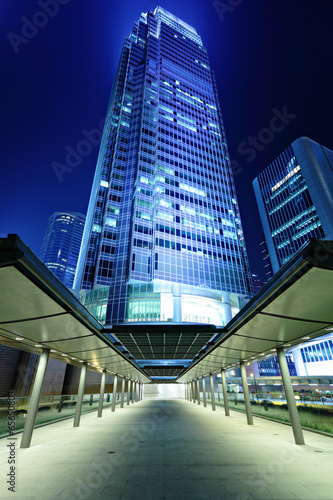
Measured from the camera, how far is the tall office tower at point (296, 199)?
7369 centimetres

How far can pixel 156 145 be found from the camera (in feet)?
236

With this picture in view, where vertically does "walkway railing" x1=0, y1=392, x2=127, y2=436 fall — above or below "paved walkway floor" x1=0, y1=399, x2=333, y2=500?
above

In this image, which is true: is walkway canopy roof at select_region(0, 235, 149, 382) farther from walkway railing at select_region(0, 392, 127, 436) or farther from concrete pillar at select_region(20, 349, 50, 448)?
walkway railing at select_region(0, 392, 127, 436)

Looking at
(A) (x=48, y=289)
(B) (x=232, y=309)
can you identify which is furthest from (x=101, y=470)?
(B) (x=232, y=309)

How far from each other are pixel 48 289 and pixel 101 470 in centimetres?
578

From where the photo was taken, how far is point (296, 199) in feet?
282

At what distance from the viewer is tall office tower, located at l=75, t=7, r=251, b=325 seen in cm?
5500

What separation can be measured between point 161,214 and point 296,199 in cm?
5554

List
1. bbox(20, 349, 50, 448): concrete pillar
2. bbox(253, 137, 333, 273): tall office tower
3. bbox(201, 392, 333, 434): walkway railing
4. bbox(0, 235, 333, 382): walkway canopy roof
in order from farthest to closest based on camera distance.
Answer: bbox(253, 137, 333, 273): tall office tower → bbox(201, 392, 333, 434): walkway railing → bbox(20, 349, 50, 448): concrete pillar → bbox(0, 235, 333, 382): walkway canopy roof

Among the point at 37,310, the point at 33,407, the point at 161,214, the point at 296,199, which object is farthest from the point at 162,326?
the point at 296,199

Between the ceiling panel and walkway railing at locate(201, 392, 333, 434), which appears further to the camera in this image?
walkway railing at locate(201, 392, 333, 434)

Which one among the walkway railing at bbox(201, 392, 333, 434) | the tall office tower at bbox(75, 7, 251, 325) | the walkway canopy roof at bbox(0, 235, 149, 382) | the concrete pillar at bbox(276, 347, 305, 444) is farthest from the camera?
the tall office tower at bbox(75, 7, 251, 325)

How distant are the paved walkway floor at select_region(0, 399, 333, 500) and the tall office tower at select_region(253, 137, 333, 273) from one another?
63.9m

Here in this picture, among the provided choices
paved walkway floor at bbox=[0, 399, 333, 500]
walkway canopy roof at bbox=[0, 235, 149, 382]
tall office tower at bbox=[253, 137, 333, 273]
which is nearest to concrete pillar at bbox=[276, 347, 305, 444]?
paved walkway floor at bbox=[0, 399, 333, 500]
